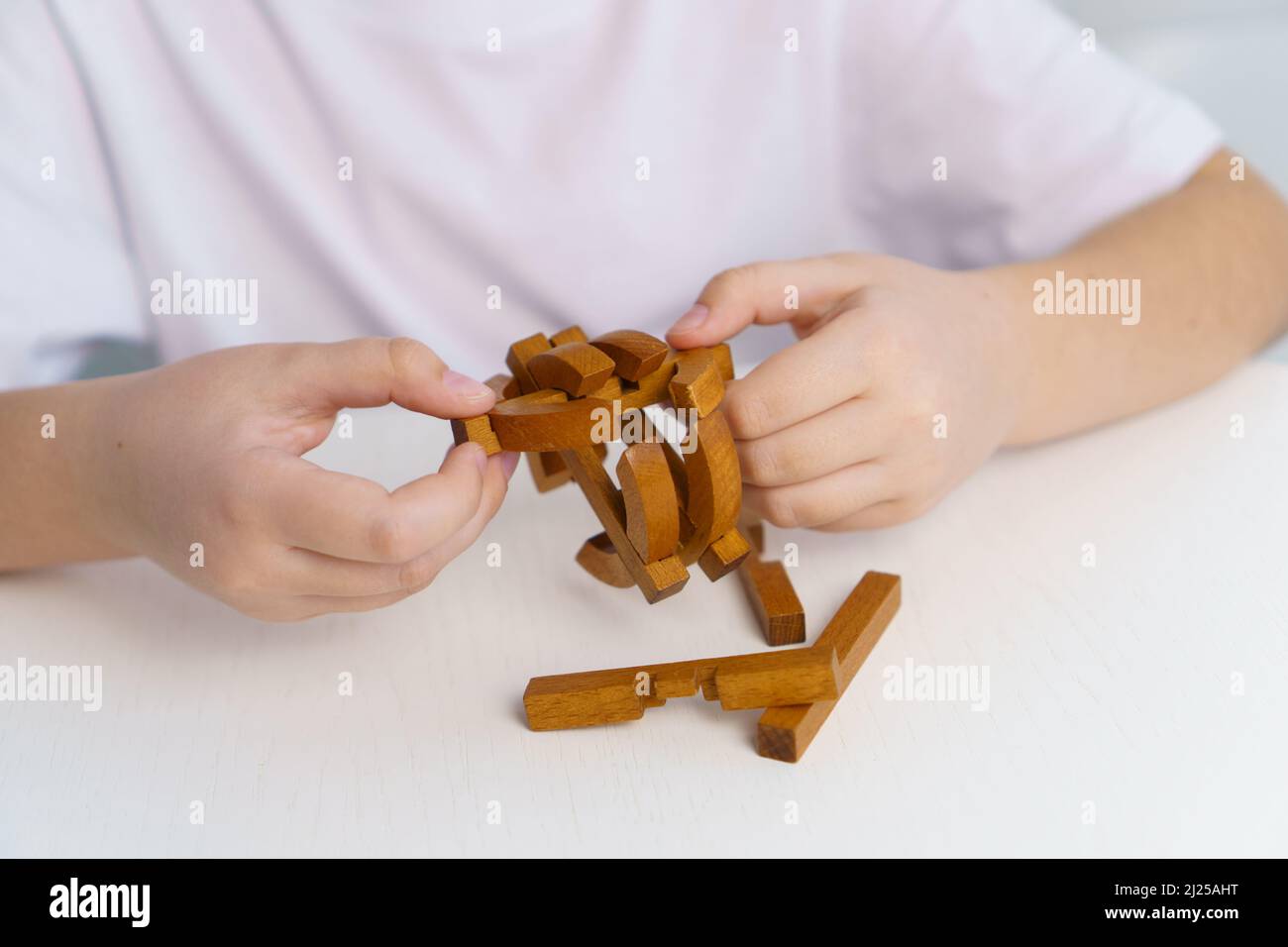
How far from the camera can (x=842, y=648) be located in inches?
23.8

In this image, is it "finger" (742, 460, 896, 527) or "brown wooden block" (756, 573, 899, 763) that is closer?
"brown wooden block" (756, 573, 899, 763)

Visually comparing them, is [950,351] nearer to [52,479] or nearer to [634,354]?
[634,354]

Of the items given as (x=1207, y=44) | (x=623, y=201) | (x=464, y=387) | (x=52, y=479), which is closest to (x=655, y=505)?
(x=464, y=387)

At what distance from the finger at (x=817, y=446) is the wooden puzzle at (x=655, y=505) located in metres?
0.05

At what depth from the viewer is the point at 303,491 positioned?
55 centimetres

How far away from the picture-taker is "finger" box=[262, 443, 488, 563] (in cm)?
54

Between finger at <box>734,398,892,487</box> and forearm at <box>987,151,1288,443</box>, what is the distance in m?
0.17

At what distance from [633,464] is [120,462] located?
0.30 meters

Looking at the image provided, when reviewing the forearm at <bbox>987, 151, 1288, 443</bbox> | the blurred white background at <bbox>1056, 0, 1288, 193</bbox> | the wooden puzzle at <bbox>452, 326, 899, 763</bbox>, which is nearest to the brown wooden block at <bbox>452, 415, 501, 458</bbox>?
the wooden puzzle at <bbox>452, 326, 899, 763</bbox>

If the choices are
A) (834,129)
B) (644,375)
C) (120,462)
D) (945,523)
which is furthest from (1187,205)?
(120,462)

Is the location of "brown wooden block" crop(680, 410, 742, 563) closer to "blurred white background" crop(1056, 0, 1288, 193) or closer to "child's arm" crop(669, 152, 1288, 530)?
"child's arm" crop(669, 152, 1288, 530)

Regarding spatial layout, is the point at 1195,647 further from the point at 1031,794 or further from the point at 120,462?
the point at 120,462

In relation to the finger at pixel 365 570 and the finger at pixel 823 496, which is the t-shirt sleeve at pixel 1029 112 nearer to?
the finger at pixel 823 496

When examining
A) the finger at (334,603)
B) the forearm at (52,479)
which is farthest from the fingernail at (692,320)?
the forearm at (52,479)
